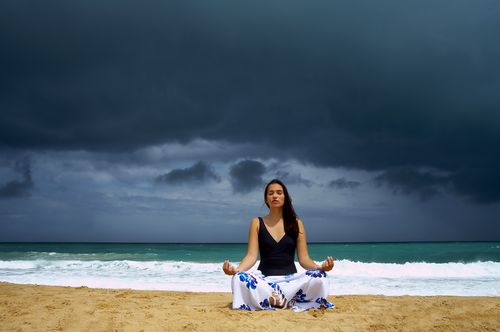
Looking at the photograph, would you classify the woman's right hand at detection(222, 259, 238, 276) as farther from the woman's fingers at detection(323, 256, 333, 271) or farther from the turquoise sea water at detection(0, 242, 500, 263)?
the turquoise sea water at detection(0, 242, 500, 263)

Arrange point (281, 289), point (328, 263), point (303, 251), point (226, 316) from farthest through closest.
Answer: point (303, 251) → point (281, 289) → point (226, 316) → point (328, 263)

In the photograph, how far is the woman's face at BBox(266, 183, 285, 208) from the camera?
5.61m

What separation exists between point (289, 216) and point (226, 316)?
5.17ft

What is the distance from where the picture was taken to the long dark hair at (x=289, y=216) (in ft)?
18.6

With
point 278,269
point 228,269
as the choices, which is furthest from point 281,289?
point 228,269

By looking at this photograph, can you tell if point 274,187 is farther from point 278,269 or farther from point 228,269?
point 228,269

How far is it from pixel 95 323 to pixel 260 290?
2.13 metres

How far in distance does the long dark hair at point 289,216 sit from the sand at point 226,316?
1067 mm

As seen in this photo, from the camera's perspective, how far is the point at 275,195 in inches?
221

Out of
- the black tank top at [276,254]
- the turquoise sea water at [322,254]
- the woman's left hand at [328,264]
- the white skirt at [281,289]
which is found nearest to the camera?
the woman's left hand at [328,264]

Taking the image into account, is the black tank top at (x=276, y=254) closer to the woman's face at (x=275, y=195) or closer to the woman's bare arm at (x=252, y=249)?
the woman's bare arm at (x=252, y=249)

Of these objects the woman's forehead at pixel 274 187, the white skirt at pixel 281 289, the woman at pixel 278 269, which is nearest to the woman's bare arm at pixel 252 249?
the woman at pixel 278 269

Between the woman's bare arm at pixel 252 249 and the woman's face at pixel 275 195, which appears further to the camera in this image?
the woman's face at pixel 275 195

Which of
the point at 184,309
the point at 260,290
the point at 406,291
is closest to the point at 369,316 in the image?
the point at 260,290
